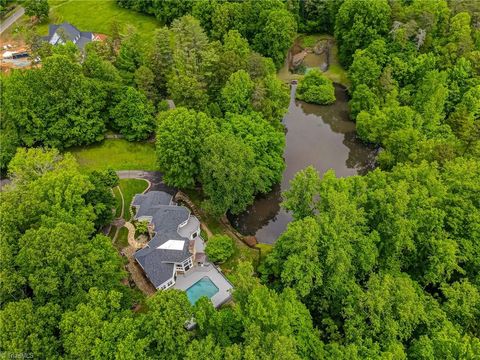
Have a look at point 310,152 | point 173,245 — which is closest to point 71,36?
point 310,152

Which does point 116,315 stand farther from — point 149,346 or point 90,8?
point 90,8

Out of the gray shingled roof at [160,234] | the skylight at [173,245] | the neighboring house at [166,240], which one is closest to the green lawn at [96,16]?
the gray shingled roof at [160,234]

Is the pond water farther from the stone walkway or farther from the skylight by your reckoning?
the stone walkway

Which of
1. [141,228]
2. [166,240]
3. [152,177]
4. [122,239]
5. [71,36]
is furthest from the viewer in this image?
[71,36]

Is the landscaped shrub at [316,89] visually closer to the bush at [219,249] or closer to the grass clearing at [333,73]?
the grass clearing at [333,73]

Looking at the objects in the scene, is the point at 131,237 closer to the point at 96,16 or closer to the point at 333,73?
the point at 333,73
